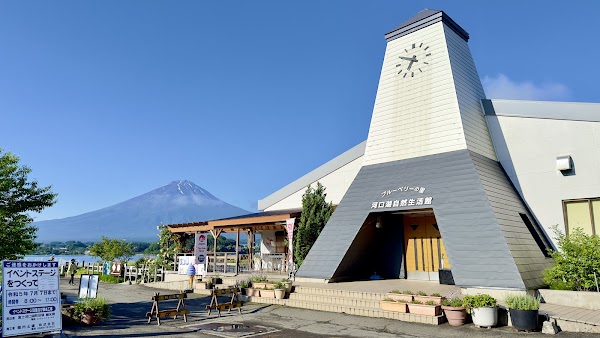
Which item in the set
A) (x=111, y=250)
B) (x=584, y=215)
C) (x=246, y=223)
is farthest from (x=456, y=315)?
(x=111, y=250)

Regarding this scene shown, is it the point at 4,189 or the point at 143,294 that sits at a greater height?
the point at 4,189

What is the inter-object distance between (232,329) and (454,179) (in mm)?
8215

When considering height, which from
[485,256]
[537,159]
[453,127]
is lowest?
[485,256]

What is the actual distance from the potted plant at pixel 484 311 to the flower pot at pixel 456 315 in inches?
8.5

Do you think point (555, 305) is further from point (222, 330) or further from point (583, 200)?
point (222, 330)

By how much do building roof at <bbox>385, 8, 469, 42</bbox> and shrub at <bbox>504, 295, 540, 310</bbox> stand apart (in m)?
Answer: 11.2

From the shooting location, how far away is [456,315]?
9.41 meters

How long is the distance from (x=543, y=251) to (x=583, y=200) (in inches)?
84.6

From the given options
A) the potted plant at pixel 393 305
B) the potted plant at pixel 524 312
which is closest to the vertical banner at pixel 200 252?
the potted plant at pixel 393 305

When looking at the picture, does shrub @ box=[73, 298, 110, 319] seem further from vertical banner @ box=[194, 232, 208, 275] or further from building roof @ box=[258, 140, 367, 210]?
building roof @ box=[258, 140, 367, 210]

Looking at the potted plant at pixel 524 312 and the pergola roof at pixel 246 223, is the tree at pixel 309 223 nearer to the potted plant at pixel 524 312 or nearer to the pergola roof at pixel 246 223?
the pergola roof at pixel 246 223

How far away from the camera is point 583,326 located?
820 cm

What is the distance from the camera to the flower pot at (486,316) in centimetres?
908

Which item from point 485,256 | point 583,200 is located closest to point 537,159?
point 583,200
